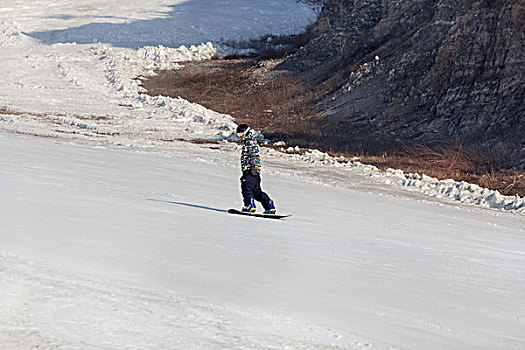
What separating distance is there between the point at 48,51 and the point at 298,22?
24.2 metres

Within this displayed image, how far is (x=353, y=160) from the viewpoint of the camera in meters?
19.9

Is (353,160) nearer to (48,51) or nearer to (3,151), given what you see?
(3,151)

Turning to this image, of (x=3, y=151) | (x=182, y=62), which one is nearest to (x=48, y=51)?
(x=182, y=62)

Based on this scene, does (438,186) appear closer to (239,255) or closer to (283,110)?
(239,255)

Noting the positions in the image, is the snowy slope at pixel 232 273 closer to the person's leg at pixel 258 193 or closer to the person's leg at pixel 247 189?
the person's leg at pixel 247 189

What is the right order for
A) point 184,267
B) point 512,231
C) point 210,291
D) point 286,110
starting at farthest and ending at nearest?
point 286,110 < point 512,231 < point 184,267 < point 210,291

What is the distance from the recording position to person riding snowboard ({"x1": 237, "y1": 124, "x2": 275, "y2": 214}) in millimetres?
9781

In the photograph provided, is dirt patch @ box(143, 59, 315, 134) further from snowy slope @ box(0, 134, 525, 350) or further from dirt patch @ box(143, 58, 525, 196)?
snowy slope @ box(0, 134, 525, 350)

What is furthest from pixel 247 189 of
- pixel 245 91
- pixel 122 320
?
pixel 245 91

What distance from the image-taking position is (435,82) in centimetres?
2694

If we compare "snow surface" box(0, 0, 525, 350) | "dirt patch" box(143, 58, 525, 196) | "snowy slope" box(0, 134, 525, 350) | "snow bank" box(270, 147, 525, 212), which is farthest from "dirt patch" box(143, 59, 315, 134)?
"snowy slope" box(0, 134, 525, 350)

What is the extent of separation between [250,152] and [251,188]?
60 cm

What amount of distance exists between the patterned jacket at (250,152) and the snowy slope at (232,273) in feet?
2.55

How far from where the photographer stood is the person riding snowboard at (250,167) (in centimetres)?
978
